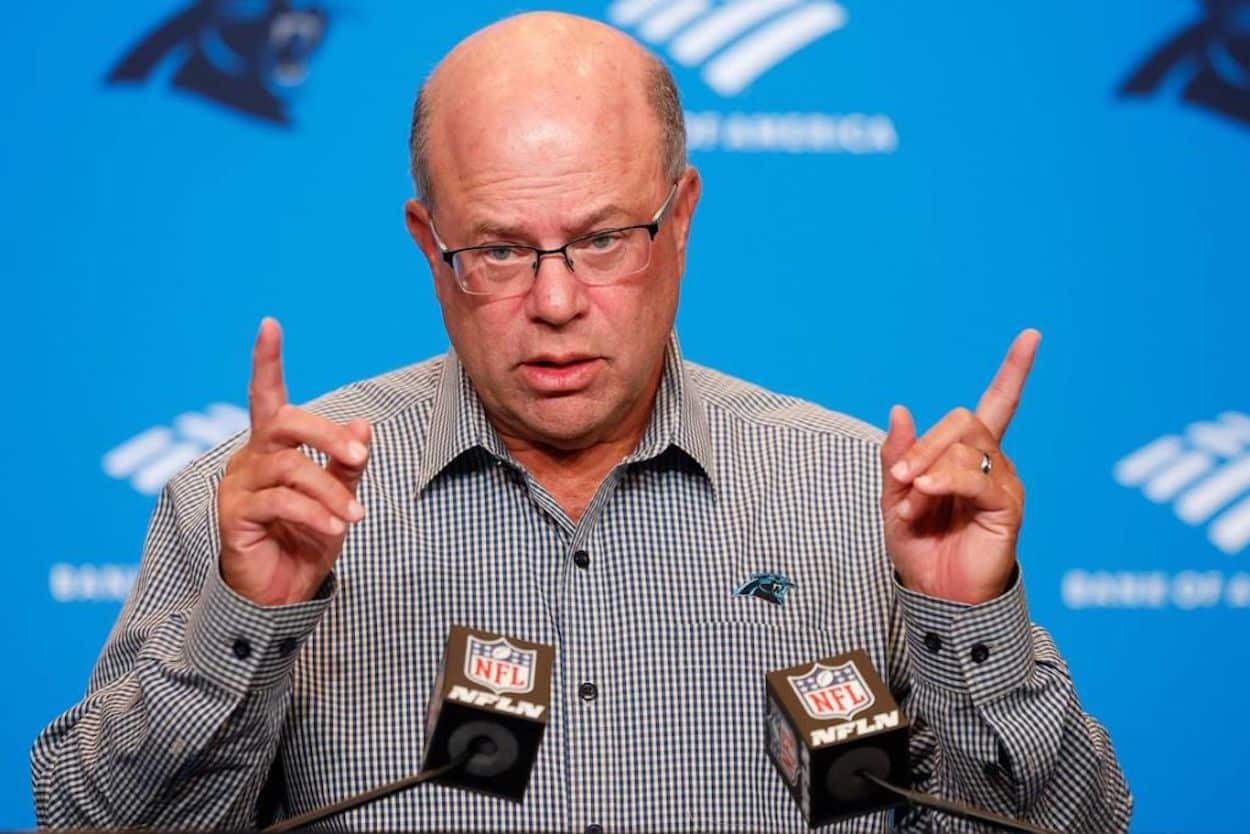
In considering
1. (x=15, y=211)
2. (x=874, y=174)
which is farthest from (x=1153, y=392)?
(x=15, y=211)

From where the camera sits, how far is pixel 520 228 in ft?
5.95

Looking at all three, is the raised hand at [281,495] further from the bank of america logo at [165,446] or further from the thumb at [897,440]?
the bank of america logo at [165,446]

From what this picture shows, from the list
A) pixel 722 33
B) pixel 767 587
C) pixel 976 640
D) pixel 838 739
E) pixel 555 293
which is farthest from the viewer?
pixel 722 33

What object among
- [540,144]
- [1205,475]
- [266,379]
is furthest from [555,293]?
[1205,475]

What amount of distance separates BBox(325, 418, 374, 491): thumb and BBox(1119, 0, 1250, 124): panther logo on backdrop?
68.3 inches

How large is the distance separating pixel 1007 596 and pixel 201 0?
1733mm

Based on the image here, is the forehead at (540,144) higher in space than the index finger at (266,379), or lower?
higher

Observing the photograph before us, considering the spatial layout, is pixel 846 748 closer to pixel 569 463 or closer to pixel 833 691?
pixel 833 691

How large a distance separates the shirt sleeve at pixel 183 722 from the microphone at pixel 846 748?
1.61 feet

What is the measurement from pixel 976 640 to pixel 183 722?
76 cm

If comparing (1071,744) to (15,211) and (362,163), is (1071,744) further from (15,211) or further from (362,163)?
(15,211)

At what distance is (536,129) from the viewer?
1.83 metres

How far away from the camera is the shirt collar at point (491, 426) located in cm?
192

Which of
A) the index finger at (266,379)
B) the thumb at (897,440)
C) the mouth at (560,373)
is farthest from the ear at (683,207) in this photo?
the index finger at (266,379)
